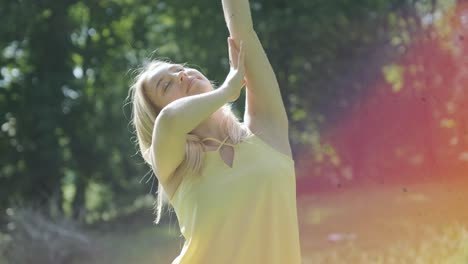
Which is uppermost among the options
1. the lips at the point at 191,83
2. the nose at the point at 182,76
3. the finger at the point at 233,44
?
the finger at the point at 233,44

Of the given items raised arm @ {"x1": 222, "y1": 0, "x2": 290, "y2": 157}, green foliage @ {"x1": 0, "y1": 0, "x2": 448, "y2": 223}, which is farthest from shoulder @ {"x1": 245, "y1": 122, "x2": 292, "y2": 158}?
green foliage @ {"x1": 0, "y1": 0, "x2": 448, "y2": 223}

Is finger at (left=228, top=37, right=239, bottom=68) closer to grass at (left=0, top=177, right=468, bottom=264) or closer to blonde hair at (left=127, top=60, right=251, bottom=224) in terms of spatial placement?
blonde hair at (left=127, top=60, right=251, bottom=224)

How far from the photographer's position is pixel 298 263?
6.69 ft

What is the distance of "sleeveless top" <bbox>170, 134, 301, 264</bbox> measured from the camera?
1.92 metres

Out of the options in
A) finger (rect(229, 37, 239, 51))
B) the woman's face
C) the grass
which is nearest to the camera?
the woman's face

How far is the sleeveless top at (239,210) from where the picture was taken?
1921 mm

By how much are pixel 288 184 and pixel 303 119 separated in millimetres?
9724

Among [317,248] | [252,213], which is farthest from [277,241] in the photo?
[317,248]

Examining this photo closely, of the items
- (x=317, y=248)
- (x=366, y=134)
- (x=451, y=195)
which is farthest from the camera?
(x=366, y=134)

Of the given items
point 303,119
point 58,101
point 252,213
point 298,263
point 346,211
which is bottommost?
point 346,211

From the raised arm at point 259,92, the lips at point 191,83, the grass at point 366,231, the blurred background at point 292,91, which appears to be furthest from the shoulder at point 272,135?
the blurred background at point 292,91

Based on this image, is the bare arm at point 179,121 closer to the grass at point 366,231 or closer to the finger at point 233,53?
the finger at point 233,53

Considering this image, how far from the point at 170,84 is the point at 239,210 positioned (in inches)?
17.0

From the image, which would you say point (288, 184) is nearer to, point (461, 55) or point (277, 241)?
point (277, 241)
